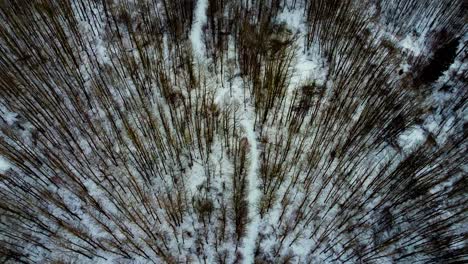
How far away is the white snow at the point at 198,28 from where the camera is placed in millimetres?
11844

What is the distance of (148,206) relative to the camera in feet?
31.7

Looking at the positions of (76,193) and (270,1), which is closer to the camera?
(76,193)

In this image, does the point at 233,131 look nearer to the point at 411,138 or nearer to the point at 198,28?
the point at 198,28

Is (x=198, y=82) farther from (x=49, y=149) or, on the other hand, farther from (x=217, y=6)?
(x=49, y=149)

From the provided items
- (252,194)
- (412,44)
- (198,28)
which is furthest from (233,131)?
(412,44)

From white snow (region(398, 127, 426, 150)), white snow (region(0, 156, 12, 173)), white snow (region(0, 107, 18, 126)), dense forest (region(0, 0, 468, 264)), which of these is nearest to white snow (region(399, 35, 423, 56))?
dense forest (region(0, 0, 468, 264))

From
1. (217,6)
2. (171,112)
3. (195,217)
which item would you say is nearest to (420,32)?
(217,6)

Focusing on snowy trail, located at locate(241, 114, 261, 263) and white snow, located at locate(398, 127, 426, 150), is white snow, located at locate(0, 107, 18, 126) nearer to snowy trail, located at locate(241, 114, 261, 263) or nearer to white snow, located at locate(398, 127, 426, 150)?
snowy trail, located at locate(241, 114, 261, 263)

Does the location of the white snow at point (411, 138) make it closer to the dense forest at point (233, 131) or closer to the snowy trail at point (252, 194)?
the dense forest at point (233, 131)

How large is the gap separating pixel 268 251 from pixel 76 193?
5337 mm

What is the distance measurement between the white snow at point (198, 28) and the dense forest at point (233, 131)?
5 cm

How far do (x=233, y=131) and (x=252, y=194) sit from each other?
6.37 ft

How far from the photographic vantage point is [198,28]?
12188 mm

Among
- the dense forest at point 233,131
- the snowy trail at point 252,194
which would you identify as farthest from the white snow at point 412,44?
the snowy trail at point 252,194
